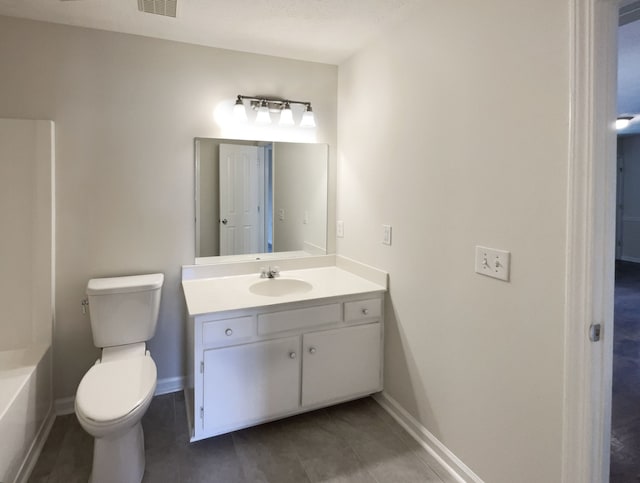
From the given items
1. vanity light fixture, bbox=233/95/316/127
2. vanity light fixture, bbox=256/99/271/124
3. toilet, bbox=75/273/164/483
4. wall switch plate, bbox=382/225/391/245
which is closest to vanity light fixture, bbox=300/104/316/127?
vanity light fixture, bbox=233/95/316/127

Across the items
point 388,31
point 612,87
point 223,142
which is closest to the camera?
point 612,87

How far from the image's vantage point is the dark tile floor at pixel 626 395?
181cm

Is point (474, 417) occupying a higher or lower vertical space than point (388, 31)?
lower

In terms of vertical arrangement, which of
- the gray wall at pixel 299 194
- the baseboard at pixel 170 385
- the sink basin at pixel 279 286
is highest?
the gray wall at pixel 299 194

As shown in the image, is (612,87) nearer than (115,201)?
Yes

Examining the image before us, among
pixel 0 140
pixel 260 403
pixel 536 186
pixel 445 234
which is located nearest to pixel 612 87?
pixel 536 186

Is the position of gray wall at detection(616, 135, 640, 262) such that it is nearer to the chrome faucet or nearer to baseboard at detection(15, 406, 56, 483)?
the chrome faucet

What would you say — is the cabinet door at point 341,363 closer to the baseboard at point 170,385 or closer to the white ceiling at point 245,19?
the baseboard at point 170,385

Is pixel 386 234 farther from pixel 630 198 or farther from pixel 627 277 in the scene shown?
pixel 630 198

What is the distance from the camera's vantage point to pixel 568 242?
1242 millimetres

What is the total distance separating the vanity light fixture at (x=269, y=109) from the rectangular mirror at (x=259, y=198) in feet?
0.51

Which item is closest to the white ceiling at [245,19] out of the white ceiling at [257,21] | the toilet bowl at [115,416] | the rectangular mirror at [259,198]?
the white ceiling at [257,21]

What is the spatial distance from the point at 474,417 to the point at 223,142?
83.5 inches

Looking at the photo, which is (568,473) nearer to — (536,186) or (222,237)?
(536,186)
